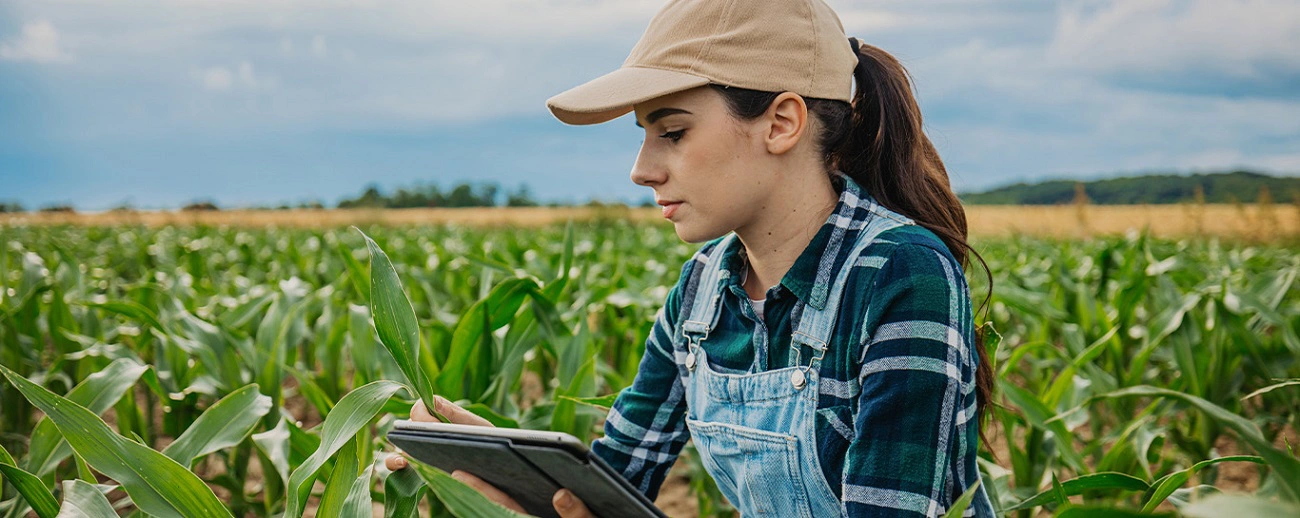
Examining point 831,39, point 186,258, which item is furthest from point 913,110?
point 186,258

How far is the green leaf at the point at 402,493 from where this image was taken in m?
1.26

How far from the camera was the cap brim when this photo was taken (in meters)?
1.29

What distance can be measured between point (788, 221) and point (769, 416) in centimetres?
30

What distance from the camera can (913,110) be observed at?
1.47m

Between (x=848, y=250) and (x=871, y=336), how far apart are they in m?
0.17

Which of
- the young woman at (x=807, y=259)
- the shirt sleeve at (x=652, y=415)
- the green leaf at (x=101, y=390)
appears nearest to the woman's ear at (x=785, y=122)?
the young woman at (x=807, y=259)

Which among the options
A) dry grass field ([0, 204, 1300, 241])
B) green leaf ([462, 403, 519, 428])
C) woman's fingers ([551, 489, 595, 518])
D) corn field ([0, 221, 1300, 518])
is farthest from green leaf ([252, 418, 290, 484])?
dry grass field ([0, 204, 1300, 241])

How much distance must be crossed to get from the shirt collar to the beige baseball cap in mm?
157

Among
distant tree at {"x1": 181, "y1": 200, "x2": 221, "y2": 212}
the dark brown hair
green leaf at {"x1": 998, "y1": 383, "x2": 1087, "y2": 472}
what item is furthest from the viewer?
distant tree at {"x1": 181, "y1": 200, "x2": 221, "y2": 212}

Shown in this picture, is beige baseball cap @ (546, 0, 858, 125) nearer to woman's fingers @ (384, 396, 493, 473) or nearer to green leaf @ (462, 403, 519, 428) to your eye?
woman's fingers @ (384, 396, 493, 473)

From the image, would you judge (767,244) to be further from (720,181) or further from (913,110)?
(913,110)

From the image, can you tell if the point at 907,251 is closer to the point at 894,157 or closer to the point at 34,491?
the point at 894,157

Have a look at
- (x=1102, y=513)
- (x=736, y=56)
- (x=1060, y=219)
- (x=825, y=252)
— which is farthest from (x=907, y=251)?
(x=1060, y=219)

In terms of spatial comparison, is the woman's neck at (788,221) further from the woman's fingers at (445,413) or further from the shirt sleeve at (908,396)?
the woman's fingers at (445,413)
